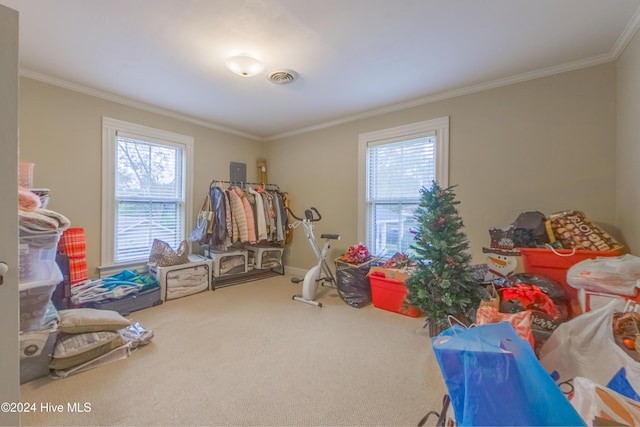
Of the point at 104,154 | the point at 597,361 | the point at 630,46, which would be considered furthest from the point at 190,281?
the point at 630,46

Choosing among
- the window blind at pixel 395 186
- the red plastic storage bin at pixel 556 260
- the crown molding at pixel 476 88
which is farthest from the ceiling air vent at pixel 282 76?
the red plastic storage bin at pixel 556 260

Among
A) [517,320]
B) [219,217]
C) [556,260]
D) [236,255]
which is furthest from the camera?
[236,255]

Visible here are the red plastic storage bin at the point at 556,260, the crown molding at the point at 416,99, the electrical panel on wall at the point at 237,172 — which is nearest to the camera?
the red plastic storage bin at the point at 556,260

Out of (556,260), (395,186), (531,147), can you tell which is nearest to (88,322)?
(395,186)

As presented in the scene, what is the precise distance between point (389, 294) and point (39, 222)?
3045 millimetres

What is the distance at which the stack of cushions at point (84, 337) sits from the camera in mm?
1721

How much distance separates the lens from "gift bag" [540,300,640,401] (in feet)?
3.53

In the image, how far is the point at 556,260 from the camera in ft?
6.76

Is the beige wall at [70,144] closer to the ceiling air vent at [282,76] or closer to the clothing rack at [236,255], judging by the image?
the clothing rack at [236,255]

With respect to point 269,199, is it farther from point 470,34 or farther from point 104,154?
point 470,34

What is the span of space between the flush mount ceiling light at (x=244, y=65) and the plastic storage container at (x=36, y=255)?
6.17 ft

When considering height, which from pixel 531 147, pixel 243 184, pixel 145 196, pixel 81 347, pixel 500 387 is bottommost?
pixel 81 347

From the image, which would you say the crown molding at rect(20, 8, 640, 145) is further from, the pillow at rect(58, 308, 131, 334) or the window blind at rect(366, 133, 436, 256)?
the pillow at rect(58, 308, 131, 334)

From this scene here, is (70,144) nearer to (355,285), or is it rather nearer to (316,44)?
(316,44)
